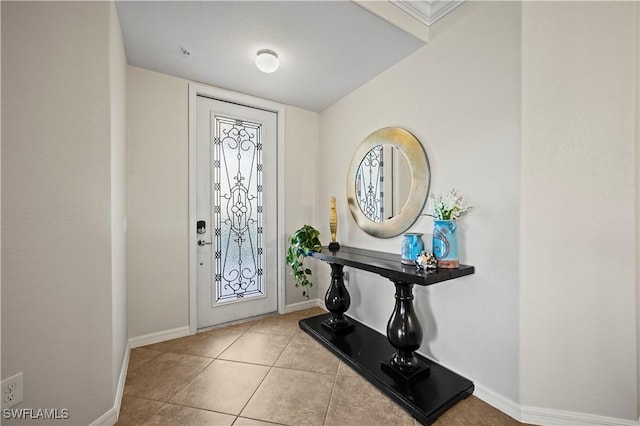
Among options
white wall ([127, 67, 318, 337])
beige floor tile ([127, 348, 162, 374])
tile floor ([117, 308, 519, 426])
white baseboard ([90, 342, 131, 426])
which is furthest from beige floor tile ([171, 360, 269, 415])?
white wall ([127, 67, 318, 337])

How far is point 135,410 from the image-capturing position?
4.93 ft

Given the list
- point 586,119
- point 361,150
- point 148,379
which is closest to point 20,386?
point 148,379

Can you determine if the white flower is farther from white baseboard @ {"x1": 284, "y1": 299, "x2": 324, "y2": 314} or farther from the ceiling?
white baseboard @ {"x1": 284, "y1": 299, "x2": 324, "y2": 314}

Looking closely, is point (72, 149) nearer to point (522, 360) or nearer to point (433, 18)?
point (433, 18)

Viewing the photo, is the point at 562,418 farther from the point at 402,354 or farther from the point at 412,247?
the point at 412,247

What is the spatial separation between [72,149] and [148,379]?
1530 mm

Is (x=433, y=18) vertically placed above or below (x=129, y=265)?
above

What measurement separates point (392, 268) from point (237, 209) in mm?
1729

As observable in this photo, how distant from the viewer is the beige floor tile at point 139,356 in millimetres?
1945

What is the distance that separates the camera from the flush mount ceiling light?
79.0 inches

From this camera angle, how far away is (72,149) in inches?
49.4

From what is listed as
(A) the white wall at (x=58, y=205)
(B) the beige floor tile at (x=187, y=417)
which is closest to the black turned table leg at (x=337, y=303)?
(B) the beige floor tile at (x=187, y=417)

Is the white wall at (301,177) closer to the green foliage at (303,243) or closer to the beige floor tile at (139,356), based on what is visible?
the green foliage at (303,243)

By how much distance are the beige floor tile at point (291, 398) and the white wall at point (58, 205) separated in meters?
0.80
